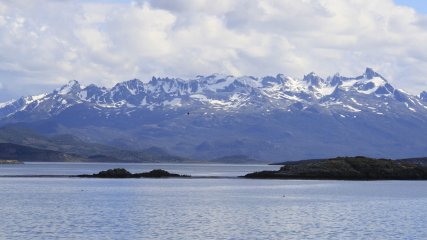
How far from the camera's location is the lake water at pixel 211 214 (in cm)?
9044

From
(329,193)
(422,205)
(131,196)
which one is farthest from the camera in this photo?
(329,193)

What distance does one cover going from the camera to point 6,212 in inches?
4491

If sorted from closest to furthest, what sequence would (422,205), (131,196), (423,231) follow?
(423,231)
(422,205)
(131,196)

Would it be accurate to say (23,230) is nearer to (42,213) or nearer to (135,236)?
(135,236)

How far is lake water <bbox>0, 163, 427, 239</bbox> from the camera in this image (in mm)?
90438

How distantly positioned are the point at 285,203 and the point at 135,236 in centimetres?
5571

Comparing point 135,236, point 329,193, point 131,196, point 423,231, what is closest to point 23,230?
point 135,236

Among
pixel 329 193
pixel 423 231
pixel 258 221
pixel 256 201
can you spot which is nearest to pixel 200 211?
pixel 258 221

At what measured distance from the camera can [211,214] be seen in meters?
114

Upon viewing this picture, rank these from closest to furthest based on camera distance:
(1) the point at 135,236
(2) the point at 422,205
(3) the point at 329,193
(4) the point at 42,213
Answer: (1) the point at 135,236
(4) the point at 42,213
(2) the point at 422,205
(3) the point at 329,193

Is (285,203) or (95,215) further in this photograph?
(285,203)

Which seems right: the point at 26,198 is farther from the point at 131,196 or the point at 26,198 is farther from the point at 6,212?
the point at 6,212

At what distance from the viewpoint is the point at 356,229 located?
95.9 meters

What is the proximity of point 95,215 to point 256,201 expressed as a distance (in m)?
41.1
